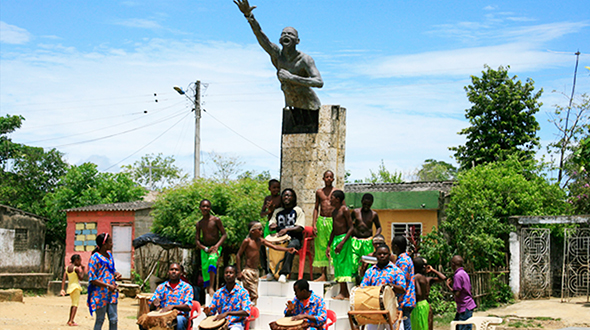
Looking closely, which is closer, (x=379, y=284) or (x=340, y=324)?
(x=379, y=284)

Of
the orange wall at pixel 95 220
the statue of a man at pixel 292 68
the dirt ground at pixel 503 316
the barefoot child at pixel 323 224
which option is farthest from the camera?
the orange wall at pixel 95 220

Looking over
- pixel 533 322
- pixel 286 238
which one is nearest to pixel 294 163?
pixel 286 238

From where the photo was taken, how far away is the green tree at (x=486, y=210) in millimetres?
15891

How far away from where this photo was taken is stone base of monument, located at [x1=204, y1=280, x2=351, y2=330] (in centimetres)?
885

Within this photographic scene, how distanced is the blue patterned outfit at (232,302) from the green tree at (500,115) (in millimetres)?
17387

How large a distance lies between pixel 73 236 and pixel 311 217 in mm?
15388

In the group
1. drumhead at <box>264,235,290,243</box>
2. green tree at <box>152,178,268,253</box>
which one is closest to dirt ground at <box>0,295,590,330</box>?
green tree at <box>152,178,268,253</box>

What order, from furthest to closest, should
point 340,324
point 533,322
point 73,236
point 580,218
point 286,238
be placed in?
point 73,236
point 580,218
point 533,322
point 286,238
point 340,324

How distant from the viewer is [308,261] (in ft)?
32.9

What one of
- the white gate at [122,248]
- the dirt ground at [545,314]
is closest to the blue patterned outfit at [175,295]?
the dirt ground at [545,314]

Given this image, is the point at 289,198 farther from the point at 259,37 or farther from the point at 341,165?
the point at 259,37

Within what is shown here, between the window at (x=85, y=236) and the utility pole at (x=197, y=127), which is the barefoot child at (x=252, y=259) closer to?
the utility pole at (x=197, y=127)

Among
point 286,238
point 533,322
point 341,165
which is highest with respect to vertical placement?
point 341,165

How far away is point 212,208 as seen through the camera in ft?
58.9
